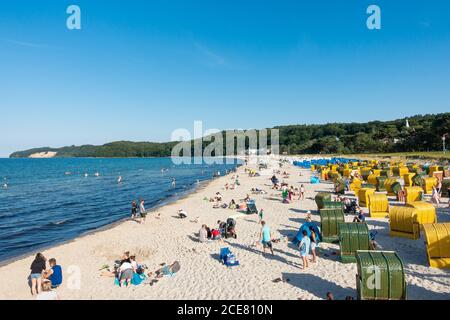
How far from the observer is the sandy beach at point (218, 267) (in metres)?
9.34

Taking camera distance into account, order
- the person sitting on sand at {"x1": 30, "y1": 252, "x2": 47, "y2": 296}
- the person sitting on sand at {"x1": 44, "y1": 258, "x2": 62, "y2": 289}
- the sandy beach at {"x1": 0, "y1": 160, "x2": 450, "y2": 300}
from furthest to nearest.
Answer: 1. the person sitting on sand at {"x1": 44, "y1": 258, "x2": 62, "y2": 289}
2. the person sitting on sand at {"x1": 30, "y1": 252, "x2": 47, "y2": 296}
3. the sandy beach at {"x1": 0, "y1": 160, "x2": 450, "y2": 300}

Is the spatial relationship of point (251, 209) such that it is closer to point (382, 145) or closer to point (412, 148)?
point (412, 148)

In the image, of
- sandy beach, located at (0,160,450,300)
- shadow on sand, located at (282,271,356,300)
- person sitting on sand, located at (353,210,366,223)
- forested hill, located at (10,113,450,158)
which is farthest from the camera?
forested hill, located at (10,113,450,158)

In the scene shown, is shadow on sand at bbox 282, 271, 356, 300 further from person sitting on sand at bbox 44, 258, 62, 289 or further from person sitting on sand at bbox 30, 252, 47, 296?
person sitting on sand at bbox 30, 252, 47, 296

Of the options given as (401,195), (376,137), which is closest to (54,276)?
(401,195)

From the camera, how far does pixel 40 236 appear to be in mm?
19531

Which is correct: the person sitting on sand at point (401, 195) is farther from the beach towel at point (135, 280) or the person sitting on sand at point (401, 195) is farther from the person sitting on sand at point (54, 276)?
the person sitting on sand at point (54, 276)

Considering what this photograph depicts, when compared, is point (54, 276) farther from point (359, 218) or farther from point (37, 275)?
point (359, 218)

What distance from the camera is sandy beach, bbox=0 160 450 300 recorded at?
934 cm

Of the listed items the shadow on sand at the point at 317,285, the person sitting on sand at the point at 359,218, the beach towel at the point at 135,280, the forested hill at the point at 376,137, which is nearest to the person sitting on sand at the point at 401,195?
the person sitting on sand at the point at 359,218

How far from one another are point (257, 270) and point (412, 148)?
88.0 m

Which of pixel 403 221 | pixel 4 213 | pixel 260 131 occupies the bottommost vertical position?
pixel 4 213

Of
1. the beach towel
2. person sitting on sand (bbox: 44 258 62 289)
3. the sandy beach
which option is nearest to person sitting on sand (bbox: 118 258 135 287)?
the beach towel
